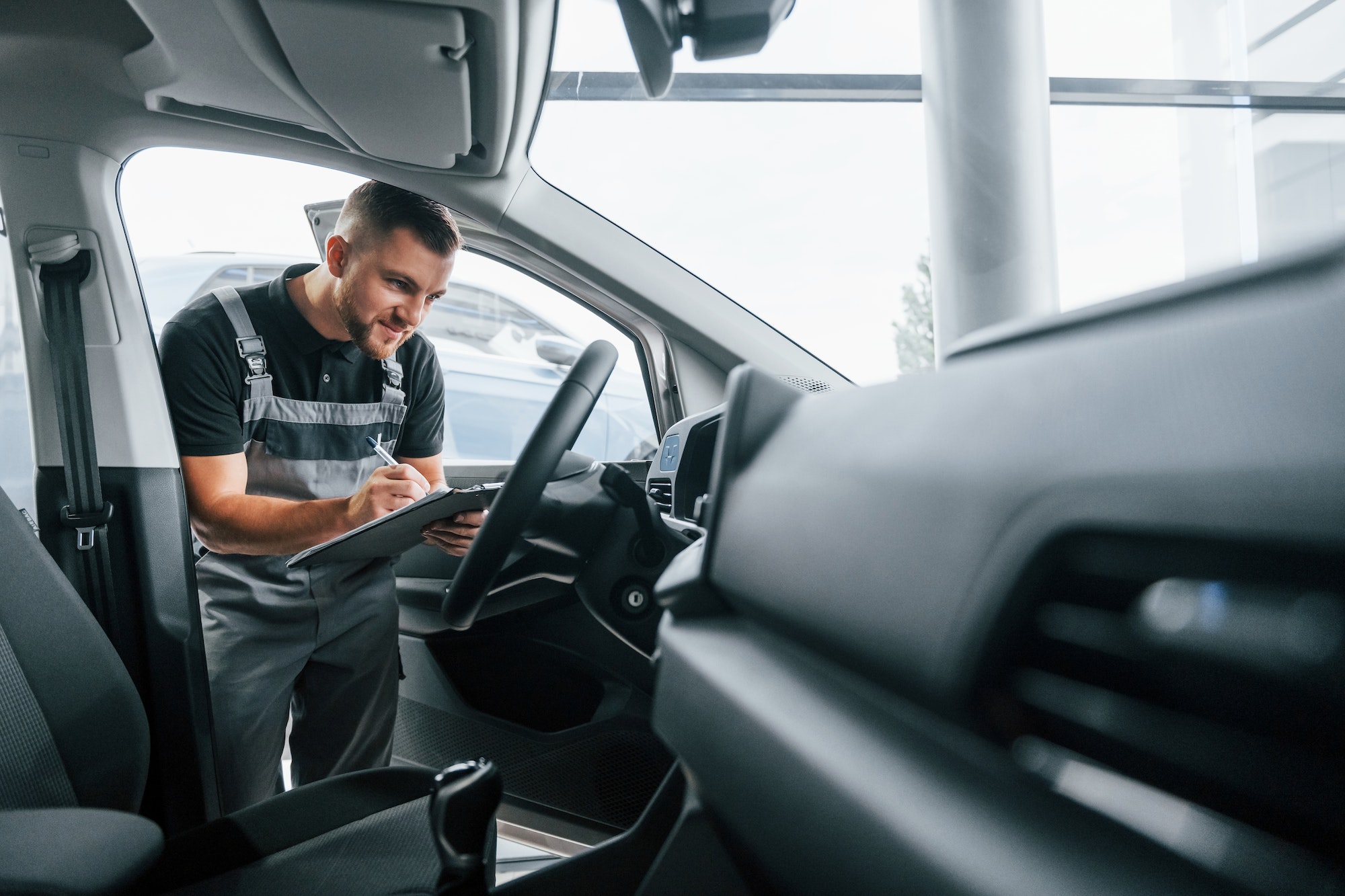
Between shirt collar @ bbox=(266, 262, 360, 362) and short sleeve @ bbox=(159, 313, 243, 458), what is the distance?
13 centimetres

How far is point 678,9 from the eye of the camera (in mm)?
502

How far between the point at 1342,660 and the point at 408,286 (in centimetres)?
160

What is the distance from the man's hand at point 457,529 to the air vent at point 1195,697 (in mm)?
884

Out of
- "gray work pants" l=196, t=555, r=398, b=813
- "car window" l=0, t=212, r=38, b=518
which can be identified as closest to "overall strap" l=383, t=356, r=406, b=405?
"gray work pants" l=196, t=555, r=398, b=813

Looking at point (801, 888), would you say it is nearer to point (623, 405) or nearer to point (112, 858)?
point (112, 858)

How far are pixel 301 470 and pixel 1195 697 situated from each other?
5.41 ft

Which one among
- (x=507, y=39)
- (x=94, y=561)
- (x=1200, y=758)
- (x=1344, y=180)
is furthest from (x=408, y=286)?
(x=1200, y=758)

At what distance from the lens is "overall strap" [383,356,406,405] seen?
169 centimetres

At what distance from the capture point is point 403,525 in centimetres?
109

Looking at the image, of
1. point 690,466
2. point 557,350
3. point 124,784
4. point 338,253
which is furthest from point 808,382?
point 124,784

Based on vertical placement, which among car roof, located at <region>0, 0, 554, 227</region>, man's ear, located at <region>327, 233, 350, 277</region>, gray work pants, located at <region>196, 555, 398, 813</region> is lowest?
Answer: gray work pants, located at <region>196, 555, 398, 813</region>

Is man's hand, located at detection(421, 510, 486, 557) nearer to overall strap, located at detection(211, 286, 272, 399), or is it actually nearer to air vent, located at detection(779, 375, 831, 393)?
overall strap, located at detection(211, 286, 272, 399)

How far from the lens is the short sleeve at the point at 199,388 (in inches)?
57.7

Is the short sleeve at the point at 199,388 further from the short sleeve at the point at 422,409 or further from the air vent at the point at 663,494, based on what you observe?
the air vent at the point at 663,494
